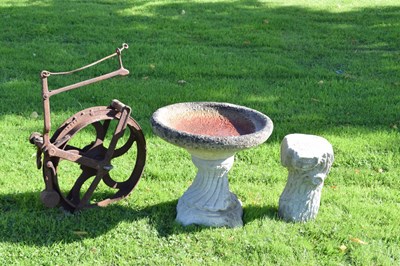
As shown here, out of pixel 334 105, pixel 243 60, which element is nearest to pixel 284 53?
pixel 243 60

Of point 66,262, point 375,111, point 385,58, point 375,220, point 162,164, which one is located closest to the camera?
point 66,262

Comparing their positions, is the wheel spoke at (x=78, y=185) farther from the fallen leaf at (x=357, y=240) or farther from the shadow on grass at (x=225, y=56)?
the fallen leaf at (x=357, y=240)

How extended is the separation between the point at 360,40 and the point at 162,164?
5312 mm

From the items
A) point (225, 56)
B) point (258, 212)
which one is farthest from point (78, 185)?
point (225, 56)

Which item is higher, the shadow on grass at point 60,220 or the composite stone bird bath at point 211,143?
the composite stone bird bath at point 211,143

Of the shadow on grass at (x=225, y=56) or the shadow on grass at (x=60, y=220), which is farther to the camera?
the shadow on grass at (x=225, y=56)

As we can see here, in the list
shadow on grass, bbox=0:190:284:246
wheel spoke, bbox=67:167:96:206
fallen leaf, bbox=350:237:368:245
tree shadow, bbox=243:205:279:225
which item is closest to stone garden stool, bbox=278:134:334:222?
tree shadow, bbox=243:205:279:225

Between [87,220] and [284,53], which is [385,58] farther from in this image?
[87,220]

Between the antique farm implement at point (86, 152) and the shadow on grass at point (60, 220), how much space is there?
10 centimetres

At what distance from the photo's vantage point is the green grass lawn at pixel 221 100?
4.20m

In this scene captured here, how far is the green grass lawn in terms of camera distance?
420cm

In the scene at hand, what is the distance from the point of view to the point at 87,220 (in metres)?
4.39

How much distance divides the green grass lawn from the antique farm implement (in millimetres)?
159

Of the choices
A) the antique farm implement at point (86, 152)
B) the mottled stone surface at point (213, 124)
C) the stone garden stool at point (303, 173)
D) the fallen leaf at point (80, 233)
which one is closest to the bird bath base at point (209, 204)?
the mottled stone surface at point (213, 124)
